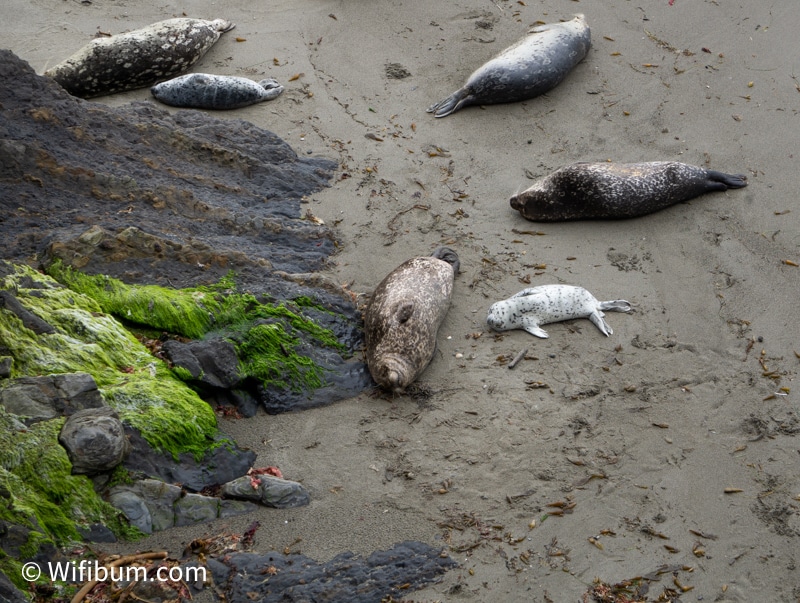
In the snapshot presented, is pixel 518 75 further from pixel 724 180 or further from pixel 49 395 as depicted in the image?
pixel 49 395

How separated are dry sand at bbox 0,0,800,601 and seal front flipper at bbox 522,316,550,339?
0.06 m

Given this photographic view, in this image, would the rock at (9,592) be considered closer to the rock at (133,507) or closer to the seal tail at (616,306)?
the rock at (133,507)

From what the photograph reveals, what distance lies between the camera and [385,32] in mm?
9242

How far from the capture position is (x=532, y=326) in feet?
19.7

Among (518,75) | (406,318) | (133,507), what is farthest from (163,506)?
(518,75)

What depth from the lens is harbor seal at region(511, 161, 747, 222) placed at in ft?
23.4

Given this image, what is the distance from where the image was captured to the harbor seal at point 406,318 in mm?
5598

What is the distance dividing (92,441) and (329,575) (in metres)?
1.32

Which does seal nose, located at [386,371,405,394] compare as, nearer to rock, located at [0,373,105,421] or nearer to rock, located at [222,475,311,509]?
rock, located at [222,475,311,509]

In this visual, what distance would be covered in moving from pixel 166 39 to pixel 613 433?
628cm

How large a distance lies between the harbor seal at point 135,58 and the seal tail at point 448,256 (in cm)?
388

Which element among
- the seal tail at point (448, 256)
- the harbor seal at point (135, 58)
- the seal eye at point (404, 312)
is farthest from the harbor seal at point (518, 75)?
the seal eye at point (404, 312)

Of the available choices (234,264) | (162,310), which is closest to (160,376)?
(162,310)

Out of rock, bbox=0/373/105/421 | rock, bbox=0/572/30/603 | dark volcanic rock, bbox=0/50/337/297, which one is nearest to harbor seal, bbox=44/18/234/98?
dark volcanic rock, bbox=0/50/337/297
